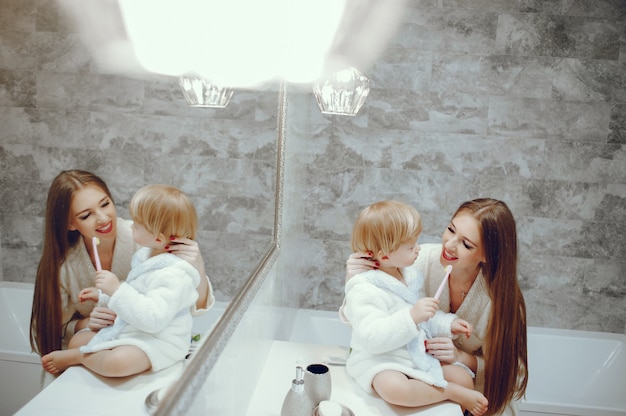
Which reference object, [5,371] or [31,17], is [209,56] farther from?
[5,371]

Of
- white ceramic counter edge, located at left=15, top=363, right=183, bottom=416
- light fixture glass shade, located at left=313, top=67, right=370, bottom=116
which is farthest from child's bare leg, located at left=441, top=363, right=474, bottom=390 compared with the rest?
white ceramic counter edge, located at left=15, top=363, right=183, bottom=416

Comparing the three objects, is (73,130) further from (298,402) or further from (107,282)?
(298,402)

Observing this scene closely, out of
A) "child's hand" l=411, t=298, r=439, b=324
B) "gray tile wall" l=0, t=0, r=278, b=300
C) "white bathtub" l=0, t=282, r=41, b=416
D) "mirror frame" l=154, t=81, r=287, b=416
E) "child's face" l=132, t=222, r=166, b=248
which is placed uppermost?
"gray tile wall" l=0, t=0, r=278, b=300

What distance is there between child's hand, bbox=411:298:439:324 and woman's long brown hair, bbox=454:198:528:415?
13.1 inches

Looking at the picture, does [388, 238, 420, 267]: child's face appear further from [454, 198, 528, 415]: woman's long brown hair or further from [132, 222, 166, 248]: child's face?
[132, 222, 166, 248]: child's face

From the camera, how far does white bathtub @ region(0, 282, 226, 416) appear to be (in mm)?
378

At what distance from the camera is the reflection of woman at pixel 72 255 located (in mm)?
422

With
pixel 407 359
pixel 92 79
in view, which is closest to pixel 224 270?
pixel 92 79

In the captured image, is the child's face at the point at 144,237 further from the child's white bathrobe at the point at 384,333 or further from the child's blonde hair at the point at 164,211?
the child's white bathrobe at the point at 384,333

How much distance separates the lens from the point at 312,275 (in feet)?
9.31

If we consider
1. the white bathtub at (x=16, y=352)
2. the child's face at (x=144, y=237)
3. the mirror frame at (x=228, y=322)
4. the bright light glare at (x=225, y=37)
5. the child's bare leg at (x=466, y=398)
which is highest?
the bright light glare at (x=225, y=37)

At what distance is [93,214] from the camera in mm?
486

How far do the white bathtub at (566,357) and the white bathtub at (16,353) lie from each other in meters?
2.17

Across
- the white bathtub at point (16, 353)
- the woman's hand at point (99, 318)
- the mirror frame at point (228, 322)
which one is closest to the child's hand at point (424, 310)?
the mirror frame at point (228, 322)
